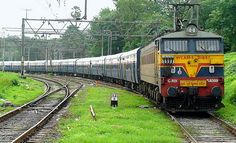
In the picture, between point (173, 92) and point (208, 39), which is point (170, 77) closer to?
point (173, 92)

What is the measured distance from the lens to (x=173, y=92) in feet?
65.8

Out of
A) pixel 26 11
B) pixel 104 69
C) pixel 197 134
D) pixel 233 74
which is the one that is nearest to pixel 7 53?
pixel 26 11

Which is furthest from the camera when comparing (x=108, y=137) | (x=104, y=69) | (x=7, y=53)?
(x=7, y=53)

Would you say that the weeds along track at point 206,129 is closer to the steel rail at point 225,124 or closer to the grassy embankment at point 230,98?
the steel rail at point 225,124

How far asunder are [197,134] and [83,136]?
3891mm

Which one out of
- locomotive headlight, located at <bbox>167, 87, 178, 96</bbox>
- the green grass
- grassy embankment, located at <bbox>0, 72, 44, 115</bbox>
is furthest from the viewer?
grassy embankment, located at <bbox>0, 72, 44, 115</bbox>

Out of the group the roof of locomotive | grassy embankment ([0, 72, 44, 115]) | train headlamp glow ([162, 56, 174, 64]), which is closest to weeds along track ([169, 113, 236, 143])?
train headlamp glow ([162, 56, 174, 64])

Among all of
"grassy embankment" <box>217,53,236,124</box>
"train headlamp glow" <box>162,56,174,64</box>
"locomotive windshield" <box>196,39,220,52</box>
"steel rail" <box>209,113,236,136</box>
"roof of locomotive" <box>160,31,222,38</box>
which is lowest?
"steel rail" <box>209,113,236,136</box>

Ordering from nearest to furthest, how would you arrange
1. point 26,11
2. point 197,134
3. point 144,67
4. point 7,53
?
1. point 197,134
2. point 144,67
3. point 26,11
4. point 7,53

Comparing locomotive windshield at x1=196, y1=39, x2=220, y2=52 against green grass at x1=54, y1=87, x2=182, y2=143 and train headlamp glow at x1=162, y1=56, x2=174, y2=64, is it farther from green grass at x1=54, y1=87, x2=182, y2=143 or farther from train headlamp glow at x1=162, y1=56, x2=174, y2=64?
green grass at x1=54, y1=87, x2=182, y2=143

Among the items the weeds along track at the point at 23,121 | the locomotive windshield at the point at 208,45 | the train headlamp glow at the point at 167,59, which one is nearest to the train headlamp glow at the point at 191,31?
the locomotive windshield at the point at 208,45

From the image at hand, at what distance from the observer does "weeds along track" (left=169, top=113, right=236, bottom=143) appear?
14.5 metres

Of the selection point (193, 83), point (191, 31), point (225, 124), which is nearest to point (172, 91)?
point (193, 83)

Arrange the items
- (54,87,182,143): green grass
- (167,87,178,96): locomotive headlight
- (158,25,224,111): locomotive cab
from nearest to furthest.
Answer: (54,87,182,143): green grass, (167,87,178,96): locomotive headlight, (158,25,224,111): locomotive cab
